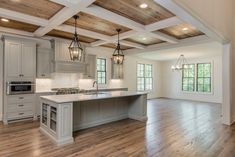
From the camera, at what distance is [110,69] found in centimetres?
809

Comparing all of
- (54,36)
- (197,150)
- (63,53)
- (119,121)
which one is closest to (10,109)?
(63,53)

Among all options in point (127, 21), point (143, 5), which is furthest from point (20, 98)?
point (143, 5)

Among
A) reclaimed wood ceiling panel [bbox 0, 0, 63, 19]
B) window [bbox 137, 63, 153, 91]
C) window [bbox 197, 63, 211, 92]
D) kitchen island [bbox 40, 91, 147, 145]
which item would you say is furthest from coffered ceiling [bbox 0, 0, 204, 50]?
window [bbox 197, 63, 211, 92]

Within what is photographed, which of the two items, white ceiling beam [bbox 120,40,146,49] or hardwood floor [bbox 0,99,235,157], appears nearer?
hardwood floor [bbox 0,99,235,157]

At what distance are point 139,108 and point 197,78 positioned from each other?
632cm

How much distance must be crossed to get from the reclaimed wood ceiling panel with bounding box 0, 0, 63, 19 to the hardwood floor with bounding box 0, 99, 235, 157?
284 centimetres

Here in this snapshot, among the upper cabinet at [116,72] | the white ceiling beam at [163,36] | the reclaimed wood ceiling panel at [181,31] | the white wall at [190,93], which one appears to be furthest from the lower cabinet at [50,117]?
the white wall at [190,93]

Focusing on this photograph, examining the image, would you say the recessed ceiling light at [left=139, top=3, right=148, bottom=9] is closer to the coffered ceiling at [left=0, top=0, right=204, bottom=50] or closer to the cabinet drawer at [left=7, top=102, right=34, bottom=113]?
the coffered ceiling at [left=0, top=0, right=204, bottom=50]

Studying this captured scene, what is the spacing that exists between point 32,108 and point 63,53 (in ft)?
6.96

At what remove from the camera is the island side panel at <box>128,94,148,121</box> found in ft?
16.7

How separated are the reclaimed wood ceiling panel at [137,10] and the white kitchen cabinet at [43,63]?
3116 mm

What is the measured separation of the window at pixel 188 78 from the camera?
392 inches

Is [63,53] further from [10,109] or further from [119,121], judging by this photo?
[119,121]

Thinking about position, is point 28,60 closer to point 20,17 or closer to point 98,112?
point 20,17
